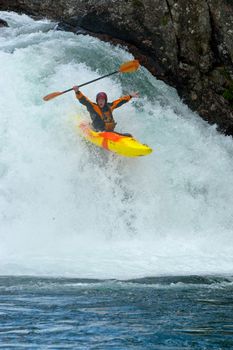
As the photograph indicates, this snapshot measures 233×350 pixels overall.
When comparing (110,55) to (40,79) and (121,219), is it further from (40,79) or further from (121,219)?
(121,219)

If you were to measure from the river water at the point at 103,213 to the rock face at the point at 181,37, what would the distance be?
342 millimetres

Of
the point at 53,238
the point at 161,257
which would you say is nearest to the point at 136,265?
the point at 161,257

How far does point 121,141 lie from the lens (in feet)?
38.2

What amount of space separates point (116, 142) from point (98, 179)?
0.68 metres

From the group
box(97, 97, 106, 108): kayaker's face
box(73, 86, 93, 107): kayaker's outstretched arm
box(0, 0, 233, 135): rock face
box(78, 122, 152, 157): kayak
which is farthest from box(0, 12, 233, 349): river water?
box(97, 97, 106, 108): kayaker's face

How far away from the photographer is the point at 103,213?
1138 cm

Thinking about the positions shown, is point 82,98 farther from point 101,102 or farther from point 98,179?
point 98,179

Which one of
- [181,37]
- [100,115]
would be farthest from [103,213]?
[181,37]

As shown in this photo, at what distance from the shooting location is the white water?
32.9ft

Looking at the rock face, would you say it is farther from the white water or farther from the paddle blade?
the paddle blade

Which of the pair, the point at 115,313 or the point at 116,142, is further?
the point at 116,142

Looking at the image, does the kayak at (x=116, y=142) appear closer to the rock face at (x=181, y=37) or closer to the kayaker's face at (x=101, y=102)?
the kayaker's face at (x=101, y=102)

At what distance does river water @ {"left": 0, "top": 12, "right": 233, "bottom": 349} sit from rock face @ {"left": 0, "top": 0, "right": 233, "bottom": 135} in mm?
342

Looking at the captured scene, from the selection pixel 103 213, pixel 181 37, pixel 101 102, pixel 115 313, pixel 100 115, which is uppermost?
pixel 181 37
